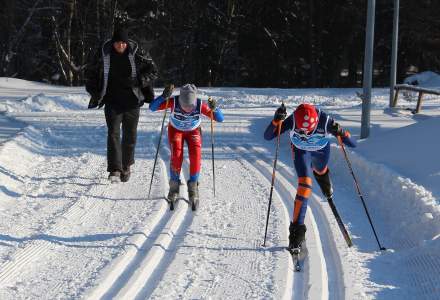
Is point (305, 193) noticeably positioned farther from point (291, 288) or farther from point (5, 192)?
point (5, 192)

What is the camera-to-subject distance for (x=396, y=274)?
241 inches

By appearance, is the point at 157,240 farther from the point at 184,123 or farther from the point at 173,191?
the point at 184,123

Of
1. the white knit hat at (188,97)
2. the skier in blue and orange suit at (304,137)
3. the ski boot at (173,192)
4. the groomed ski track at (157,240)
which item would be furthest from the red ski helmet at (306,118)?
the ski boot at (173,192)

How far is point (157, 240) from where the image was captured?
6766mm

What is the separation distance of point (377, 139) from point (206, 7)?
81.5ft

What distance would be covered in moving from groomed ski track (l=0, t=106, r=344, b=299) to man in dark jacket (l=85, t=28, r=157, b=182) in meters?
0.68

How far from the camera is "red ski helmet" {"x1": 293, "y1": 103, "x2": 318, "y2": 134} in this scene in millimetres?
6711

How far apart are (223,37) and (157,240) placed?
29.8m

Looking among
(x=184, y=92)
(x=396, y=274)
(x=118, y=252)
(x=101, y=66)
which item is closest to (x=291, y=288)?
(x=396, y=274)

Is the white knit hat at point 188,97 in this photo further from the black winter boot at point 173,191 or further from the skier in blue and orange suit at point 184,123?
the black winter boot at point 173,191

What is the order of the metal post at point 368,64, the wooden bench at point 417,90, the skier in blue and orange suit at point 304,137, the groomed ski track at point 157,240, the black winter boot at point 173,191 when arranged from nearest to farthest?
the groomed ski track at point 157,240 → the skier in blue and orange suit at point 304,137 → the black winter boot at point 173,191 → the metal post at point 368,64 → the wooden bench at point 417,90

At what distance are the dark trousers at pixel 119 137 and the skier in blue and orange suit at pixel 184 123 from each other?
1075 mm

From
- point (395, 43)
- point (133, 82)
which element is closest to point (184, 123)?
point (133, 82)

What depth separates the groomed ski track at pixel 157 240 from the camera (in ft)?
18.0
